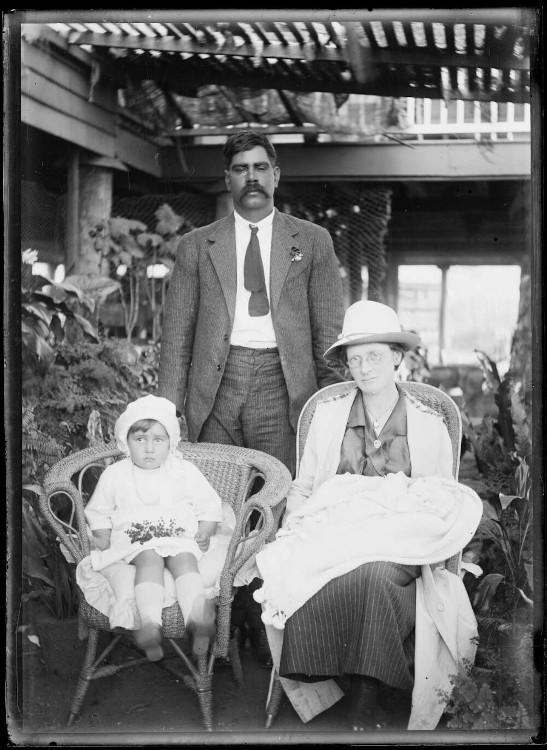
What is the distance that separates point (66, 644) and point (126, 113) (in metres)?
4.19

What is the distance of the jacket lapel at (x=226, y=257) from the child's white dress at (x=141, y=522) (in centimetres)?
84

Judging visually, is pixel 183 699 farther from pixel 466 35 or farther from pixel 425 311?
pixel 425 311

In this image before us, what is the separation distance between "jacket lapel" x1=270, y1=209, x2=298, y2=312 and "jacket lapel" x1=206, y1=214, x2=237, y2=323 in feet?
0.57

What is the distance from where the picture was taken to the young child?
355cm

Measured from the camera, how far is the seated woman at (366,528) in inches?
133

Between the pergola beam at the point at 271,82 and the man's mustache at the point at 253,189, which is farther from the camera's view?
the pergola beam at the point at 271,82

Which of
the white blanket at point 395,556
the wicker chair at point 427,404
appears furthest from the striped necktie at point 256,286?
the white blanket at point 395,556

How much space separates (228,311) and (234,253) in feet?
0.90

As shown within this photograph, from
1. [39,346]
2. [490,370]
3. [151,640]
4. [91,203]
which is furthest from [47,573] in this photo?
[91,203]

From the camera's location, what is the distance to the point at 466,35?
14.1 feet

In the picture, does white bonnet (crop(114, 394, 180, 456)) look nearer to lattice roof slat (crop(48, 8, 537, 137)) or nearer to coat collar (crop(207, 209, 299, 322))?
coat collar (crop(207, 209, 299, 322))

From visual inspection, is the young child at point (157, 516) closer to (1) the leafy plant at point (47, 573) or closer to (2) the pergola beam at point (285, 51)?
(1) the leafy plant at point (47, 573)

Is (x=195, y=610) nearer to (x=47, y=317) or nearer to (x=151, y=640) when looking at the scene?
(x=151, y=640)

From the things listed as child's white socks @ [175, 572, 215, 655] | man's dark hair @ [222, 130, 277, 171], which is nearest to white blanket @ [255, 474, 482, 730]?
child's white socks @ [175, 572, 215, 655]
